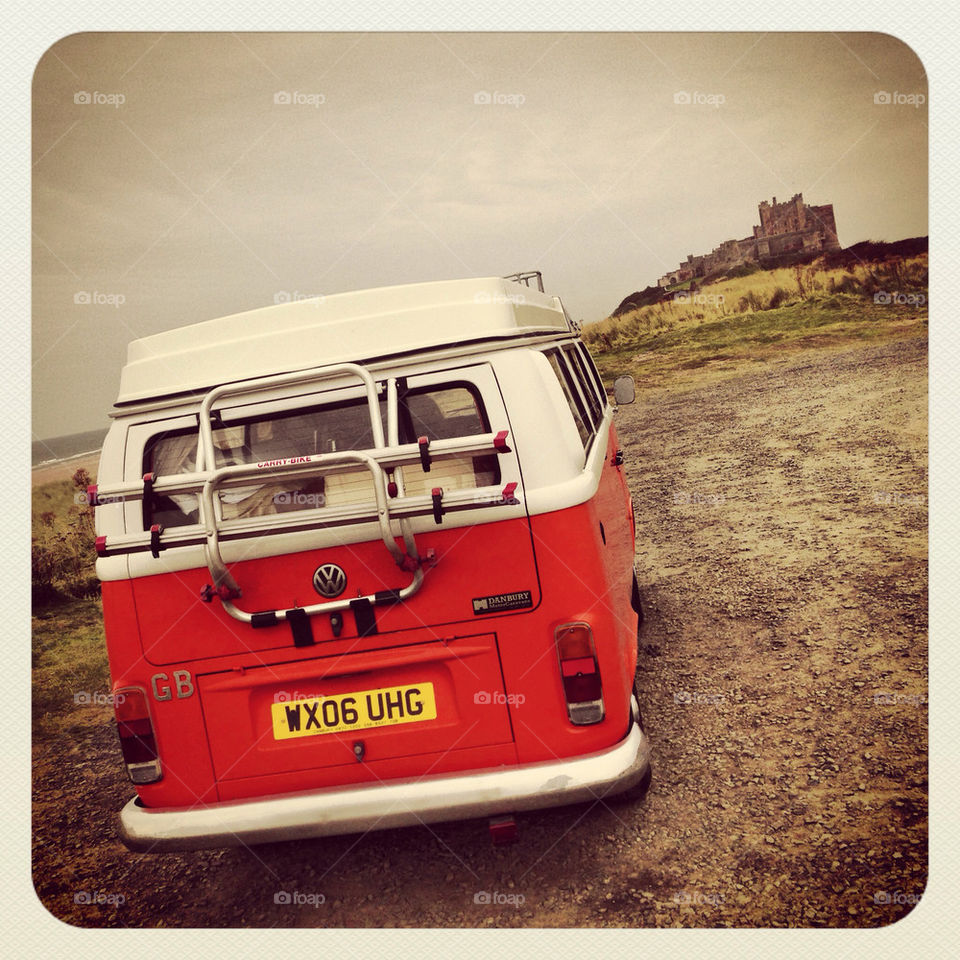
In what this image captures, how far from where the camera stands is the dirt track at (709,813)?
2758 millimetres

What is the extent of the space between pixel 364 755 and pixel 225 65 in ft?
13.7

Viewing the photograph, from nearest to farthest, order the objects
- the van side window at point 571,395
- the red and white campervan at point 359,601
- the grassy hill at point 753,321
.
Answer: the red and white campervan at point 359,601, the van side window at point 571,395, the grassy hill at point 753,321

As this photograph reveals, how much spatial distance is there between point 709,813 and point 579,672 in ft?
3.62

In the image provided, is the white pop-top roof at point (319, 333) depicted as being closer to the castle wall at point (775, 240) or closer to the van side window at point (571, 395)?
the van side window at point (571, 395)

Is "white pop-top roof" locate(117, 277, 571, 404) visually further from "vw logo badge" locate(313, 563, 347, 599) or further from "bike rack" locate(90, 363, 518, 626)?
"vw logo badge" locate(313, 563, 347, 599)

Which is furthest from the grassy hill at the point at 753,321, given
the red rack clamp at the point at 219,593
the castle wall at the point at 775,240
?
the red rack clamp at the point at 219,593

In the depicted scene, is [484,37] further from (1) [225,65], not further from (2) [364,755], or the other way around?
(2) [364,755]

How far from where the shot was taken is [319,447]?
279 cm

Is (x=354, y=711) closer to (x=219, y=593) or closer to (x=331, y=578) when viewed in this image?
(x=331, y=578)

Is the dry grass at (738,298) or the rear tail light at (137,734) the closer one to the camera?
the rear tail light at (137,734)

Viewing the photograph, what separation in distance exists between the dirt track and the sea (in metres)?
1.88

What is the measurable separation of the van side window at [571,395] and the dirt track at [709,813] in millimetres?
1425

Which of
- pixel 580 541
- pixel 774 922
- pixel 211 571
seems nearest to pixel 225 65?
pixel 211 571

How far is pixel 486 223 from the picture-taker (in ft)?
20.7
